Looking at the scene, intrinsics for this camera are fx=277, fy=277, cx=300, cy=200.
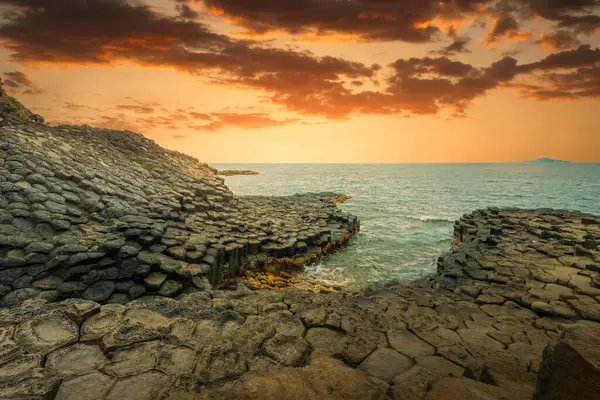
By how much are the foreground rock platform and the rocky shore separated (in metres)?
0.02

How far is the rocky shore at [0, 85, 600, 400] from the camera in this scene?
2.58m

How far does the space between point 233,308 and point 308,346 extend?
1.50m

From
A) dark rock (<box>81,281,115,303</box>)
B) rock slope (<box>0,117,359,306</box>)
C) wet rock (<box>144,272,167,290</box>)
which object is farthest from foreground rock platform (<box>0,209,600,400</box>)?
rock slope (<box>0,117,359,306</box>)

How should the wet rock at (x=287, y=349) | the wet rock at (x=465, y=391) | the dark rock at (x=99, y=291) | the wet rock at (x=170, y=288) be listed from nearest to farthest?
the wet rock at (x=465, y=391), the wet rock at (x=287, y=349), the dark rock at (x=99, y=291), the wet rock at (x=170, y=288)

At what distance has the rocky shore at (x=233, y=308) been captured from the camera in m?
2.58

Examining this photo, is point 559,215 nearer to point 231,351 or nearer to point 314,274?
point 314,274

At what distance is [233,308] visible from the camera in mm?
4488

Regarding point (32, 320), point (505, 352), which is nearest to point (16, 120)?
point (32, 320)

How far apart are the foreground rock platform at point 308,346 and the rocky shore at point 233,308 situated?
20 mm

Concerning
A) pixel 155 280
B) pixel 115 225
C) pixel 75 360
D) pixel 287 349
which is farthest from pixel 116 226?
pixel 287 349

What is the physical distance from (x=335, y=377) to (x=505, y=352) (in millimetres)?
2613

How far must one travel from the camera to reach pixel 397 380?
297 centimetres

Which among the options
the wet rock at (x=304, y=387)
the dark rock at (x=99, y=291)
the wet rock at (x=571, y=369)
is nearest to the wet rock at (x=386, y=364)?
the wet rock at (x=304, y=387)

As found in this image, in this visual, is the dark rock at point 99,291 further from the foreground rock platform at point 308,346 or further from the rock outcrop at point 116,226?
the foreground rock platform at point 308,346
